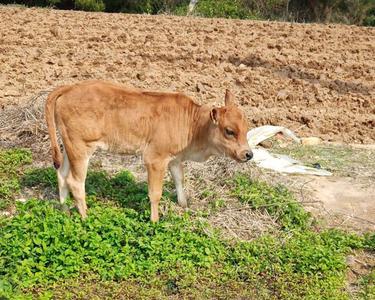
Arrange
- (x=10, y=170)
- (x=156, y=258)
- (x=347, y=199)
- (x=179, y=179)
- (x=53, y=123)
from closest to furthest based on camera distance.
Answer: (x=156, y=258) < (x=53, y=123) < (x=179, y=179) < (x=347, y=199) < (x=10, y=170)

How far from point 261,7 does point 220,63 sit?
1159 centimetres

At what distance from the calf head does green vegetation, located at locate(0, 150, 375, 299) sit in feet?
2.55

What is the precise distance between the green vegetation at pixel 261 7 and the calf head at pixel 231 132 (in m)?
16.6

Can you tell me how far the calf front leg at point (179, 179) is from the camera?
6695 mm

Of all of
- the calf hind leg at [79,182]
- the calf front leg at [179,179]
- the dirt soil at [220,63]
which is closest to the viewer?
the calf hind leg at [79,182]

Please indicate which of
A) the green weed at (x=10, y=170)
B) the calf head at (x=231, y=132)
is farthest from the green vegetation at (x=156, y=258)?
the calf head at (x=231, y=132)

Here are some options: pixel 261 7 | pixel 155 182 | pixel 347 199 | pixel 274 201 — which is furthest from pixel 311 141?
pixel 261 7

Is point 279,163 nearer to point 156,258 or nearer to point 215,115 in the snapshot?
point 215,115

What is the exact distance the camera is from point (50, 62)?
1228cm

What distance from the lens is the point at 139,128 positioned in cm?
636

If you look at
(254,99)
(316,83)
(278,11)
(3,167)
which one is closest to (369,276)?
(3,167)

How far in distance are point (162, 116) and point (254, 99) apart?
466cm

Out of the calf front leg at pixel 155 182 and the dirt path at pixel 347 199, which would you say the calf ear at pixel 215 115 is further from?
the dirt path at pixel 347 199

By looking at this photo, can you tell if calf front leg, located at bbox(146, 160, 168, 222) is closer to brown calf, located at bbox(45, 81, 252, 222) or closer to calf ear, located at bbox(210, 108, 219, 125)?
brown calf, located at bbox(45, 81, 252, 222)
